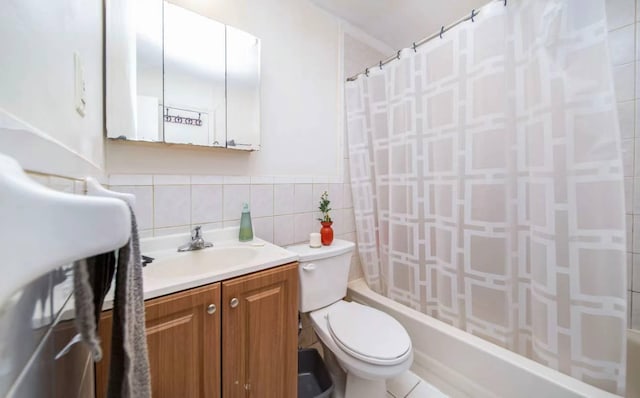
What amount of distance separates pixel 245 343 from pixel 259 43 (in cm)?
147

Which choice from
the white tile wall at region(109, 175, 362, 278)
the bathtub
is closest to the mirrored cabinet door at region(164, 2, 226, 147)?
the white tile wall at region(109, 175, 362, 278)

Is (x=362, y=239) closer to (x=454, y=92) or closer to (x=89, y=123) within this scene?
(x=454, y=92)

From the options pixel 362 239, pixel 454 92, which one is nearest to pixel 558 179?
pixel 454 92

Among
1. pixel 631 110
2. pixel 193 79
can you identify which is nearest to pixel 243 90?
pixel 193 79

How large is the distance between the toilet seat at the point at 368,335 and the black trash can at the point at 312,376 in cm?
33

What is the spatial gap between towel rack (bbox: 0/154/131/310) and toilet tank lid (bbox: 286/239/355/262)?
104 cm

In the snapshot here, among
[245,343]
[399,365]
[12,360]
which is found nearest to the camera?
[12,360]

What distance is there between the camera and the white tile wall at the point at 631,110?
4.12 feet

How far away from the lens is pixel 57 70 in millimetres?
385

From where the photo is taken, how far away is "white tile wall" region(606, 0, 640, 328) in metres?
1.25

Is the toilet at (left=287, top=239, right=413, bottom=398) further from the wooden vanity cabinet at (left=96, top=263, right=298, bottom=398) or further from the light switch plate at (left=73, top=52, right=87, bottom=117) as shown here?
the light switch plate at (left=73, top=52, right=87, bottom=117)

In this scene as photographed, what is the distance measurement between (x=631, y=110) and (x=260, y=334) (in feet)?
7.18

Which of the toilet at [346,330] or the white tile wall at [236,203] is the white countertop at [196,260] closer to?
the white tile wall at [236,203]

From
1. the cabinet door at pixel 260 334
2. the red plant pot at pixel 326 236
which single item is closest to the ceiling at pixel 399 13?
the red plant pot at pixel 326 236
